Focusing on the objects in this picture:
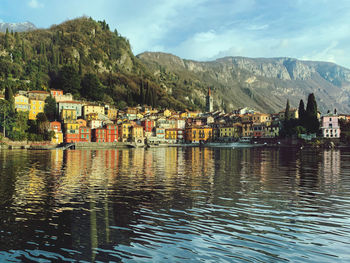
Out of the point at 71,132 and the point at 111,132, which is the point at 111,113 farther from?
the point at 71,132

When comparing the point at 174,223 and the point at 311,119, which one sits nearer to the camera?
the point at 174,223

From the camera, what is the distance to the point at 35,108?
11225 cm

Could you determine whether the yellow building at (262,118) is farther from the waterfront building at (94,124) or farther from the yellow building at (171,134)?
the waterfront building at (94,124)

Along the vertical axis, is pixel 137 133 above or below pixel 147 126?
below

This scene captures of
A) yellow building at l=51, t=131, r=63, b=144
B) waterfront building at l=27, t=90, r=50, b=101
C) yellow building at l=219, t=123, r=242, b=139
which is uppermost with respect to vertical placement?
waterfront building at l=27, t=90, r=50, b=101

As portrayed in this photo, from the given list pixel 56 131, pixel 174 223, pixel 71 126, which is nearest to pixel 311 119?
pixel 71 126

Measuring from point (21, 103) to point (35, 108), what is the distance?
229 inches

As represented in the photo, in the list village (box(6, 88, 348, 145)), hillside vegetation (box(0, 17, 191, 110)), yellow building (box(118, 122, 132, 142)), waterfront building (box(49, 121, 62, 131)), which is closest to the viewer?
waterfront building (box(49, 121, 62, 131))

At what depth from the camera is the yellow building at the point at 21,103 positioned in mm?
106438

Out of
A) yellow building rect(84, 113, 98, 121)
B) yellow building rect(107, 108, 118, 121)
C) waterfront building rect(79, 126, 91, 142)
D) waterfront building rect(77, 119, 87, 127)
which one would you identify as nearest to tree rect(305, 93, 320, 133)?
waterfront building rect(79, 126, 91, 142)

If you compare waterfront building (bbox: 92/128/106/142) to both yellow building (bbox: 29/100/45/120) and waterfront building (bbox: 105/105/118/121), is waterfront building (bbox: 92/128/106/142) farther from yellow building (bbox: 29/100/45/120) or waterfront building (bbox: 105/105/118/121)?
waterfront building (bbox: 105/105/118/121)

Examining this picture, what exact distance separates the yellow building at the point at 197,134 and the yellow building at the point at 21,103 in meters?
67.9

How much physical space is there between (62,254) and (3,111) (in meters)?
94.9

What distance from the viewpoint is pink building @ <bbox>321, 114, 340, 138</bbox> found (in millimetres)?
108688
